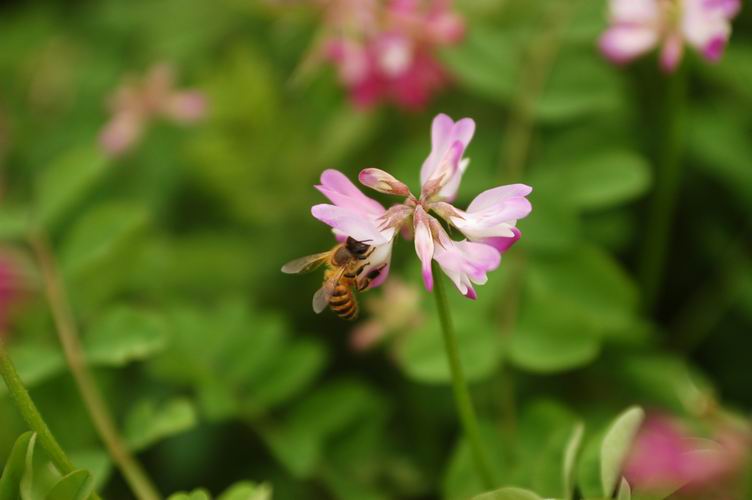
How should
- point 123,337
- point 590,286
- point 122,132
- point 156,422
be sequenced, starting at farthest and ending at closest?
point 122,132
point 590,286
point 123,337
point 156,422

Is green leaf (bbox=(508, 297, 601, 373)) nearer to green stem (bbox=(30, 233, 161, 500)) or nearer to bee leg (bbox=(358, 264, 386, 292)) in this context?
bee leg (bbox=(358, 264, 386, 292))

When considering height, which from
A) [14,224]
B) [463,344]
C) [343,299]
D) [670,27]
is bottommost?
[463,344]

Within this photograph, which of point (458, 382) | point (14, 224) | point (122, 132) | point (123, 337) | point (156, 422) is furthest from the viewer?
point (122, 132)

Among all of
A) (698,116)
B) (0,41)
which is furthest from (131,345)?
(0,41)

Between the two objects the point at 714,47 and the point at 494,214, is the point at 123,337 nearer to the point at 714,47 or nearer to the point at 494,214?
the point at 494,214


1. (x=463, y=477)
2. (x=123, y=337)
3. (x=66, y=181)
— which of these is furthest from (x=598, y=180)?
(x=66, y=181)

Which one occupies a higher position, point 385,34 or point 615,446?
point 385,34

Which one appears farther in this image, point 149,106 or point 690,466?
point 149,106
